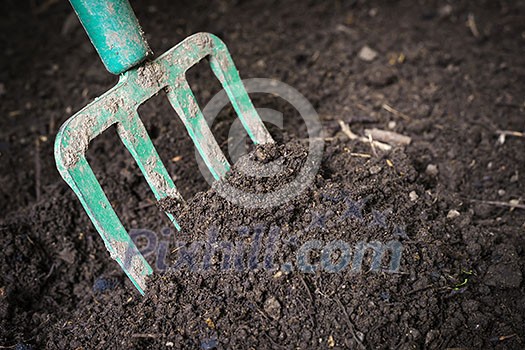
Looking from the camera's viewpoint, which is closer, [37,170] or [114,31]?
[114,31]

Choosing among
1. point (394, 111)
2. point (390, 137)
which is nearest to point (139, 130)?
point (390, 137)

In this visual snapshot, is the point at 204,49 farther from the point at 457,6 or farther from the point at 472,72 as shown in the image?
the point at 457,6

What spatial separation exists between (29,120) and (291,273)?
1853 mm

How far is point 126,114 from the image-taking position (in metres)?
1.96

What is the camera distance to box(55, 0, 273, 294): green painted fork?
6.02 ft

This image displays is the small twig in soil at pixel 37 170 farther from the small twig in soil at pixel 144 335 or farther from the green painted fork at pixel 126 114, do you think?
the small twig in soil at pixel 144 335

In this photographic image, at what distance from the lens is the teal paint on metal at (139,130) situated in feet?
6.00

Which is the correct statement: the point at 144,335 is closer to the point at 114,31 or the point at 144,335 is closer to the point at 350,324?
the point at 350,324

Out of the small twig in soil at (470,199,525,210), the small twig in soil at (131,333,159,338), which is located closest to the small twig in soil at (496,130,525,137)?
the small twig in soil at (470,199,525,210)

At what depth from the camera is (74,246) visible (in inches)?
88.7

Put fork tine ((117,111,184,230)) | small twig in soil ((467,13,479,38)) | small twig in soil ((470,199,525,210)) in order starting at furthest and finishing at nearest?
small twig in soil ((467,13,479,38)), small twig in soil ((470,199,525,210)), fork tine ((117,111,184,230))

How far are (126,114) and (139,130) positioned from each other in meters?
0.07

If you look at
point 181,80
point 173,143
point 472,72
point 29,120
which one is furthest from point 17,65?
point 472,72

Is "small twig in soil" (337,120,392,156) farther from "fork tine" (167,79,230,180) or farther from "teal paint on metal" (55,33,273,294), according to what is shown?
"fork tine" (167,79,230,180)
